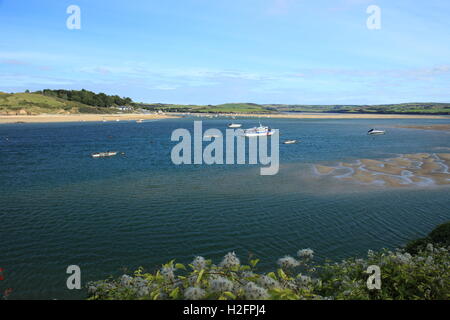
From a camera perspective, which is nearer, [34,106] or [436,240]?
[436,240]

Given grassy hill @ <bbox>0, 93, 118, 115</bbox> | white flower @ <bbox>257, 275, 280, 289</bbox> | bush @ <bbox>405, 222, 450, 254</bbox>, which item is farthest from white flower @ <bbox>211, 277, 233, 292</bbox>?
grassy hill @ <bbox>0, 93, 118, 115</bbox>

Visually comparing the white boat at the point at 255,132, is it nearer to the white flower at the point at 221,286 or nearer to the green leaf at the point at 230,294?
the white flower at the point at 221,286

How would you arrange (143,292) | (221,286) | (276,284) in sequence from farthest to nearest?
(143,292) → (276,284) → (221,286)

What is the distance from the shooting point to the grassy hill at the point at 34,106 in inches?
5999

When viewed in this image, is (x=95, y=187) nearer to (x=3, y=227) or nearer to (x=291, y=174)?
(x=3, y=227)

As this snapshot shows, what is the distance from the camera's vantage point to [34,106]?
158875 mm

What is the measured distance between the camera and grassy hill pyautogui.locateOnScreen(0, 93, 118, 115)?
152 metres

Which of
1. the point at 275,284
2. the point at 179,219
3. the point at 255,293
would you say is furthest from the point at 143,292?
the point at 179,219

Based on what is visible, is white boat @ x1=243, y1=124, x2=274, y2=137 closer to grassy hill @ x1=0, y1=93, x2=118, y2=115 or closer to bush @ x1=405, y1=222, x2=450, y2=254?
bush @ x1=405, y1=222, x2=450, y2=254

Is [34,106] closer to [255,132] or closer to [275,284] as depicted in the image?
[255,132]

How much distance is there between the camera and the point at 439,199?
1003 inches

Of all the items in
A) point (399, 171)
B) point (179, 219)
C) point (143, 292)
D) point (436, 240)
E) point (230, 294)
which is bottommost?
point (179, 219)

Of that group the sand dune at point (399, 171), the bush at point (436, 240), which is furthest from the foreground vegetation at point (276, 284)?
the sand dune at point (399, 171)
